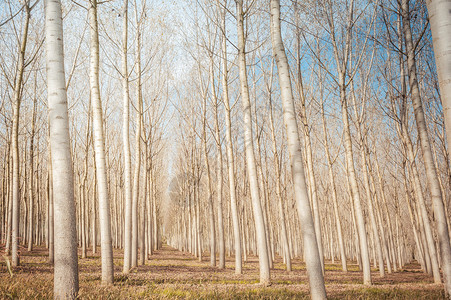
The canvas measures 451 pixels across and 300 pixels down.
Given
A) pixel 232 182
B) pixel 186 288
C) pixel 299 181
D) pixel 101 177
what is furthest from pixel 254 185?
pixel 101 177

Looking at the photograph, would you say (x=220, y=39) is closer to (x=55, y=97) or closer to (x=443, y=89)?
(x=55, y=97)

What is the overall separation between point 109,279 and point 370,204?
890 centimetres

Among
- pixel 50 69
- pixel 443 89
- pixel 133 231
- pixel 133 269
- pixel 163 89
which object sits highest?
pixel 163 89

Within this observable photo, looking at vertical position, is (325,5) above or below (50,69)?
above

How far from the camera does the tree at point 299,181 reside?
412 cm

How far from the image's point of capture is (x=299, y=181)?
14.7ft

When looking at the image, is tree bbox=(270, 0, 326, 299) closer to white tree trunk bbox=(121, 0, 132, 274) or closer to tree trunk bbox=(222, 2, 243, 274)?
tree trunk bbox=(222, 2, 243, 274)

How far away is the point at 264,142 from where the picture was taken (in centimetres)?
1667

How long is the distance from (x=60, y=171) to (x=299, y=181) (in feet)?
11.0

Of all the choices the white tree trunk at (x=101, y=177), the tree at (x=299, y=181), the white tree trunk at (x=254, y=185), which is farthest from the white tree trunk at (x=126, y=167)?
the tree at (x=299, y=181)

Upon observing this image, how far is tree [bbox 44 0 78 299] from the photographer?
3.46 m

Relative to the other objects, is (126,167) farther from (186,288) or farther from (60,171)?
(60,171)

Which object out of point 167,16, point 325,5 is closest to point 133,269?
point 167,16

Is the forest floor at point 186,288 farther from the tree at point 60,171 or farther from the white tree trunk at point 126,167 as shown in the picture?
the white tree trunk at point 126,167
